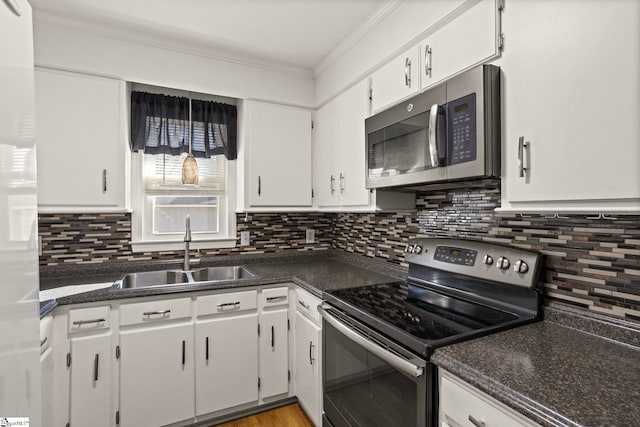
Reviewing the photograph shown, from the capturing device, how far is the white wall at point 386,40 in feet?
4.96

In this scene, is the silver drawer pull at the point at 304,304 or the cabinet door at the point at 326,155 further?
the cabinet door at the point at 326,155

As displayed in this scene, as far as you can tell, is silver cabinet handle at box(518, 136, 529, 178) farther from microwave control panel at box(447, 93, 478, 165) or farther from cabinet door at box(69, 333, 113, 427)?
cabinet door at box(69, 333, 113, 427)

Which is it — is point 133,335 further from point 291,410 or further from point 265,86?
point 265,86

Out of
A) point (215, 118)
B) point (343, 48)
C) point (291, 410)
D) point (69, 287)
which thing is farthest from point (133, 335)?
point (343, 48)

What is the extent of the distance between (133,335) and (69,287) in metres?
0.48

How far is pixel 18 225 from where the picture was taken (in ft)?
2.18

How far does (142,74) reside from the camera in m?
2.17

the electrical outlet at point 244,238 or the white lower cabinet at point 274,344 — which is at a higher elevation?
the electrical outlet at point 244,238

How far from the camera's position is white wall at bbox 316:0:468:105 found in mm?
1511

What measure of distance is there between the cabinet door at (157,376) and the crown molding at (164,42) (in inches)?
72.5

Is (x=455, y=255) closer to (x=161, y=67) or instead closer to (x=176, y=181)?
(x=176, y=181)

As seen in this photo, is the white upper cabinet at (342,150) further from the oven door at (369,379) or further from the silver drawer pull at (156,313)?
the silver drawer pull at (156,313)

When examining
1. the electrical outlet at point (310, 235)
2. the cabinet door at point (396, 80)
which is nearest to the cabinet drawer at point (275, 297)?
the electrical outlet at point (310, 235)

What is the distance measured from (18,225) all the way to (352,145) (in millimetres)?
1762
